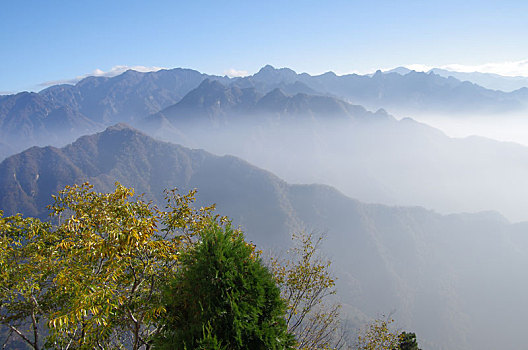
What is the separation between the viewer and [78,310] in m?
5.18

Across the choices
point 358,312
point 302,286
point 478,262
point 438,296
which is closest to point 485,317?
point 438,296

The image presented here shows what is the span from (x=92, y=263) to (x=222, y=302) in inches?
145

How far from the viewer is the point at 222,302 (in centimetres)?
574

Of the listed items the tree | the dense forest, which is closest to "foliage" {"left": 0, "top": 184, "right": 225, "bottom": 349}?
the dense forest

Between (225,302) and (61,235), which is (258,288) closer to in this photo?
(225,302)

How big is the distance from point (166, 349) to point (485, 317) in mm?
198898

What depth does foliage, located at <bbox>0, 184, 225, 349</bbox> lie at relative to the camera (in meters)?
5.59

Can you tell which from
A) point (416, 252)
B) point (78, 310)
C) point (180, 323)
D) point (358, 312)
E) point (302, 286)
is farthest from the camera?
point (416, 252)

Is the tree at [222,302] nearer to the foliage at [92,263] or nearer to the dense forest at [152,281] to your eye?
the dense forest at [152,281]

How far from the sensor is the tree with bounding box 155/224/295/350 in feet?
18.5

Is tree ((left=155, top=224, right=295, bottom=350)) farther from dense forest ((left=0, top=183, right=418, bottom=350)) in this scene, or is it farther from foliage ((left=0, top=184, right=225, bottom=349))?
foliage ((left=0, top=184, right=225, bottom=349))

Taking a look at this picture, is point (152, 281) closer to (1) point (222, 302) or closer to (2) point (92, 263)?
→ (2) point (92, 263)

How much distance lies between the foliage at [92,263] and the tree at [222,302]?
0.50m

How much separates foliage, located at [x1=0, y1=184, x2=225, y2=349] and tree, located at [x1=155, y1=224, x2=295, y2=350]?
0.50 meters
